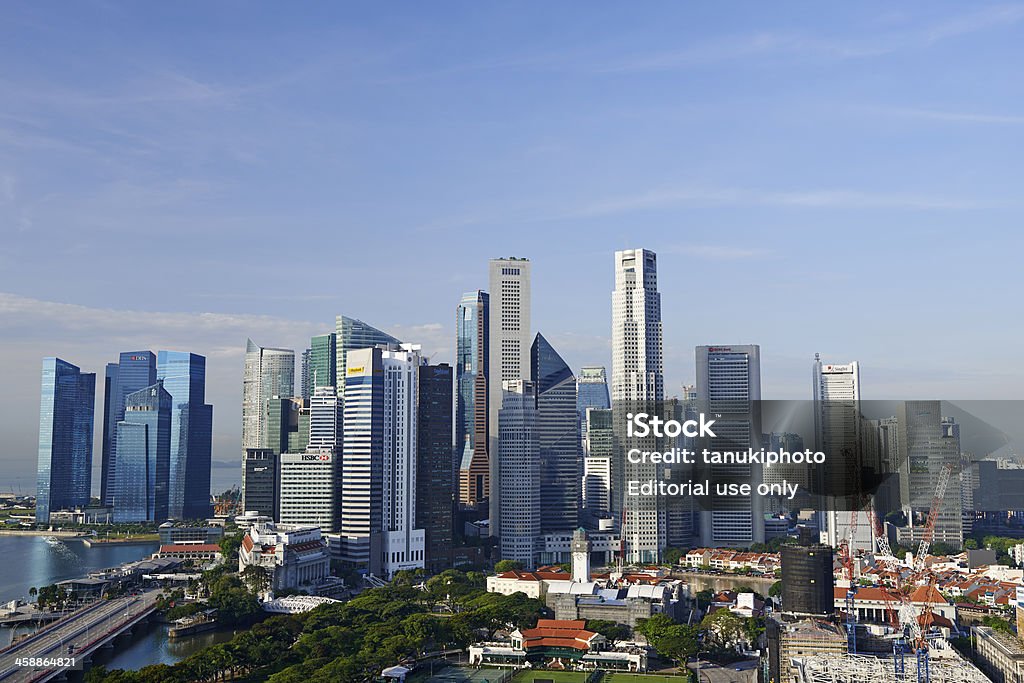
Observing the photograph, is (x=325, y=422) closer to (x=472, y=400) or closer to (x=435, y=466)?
(x=435, y=466)

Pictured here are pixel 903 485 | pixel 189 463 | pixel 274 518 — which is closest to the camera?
pixel 903 485

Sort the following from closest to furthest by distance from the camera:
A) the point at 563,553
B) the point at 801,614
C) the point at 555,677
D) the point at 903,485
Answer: the point at 555,677, the point at 801,614, the point at 903,485, the point at 563,553

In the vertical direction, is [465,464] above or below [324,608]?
above

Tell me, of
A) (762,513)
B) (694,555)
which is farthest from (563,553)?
(762,513)

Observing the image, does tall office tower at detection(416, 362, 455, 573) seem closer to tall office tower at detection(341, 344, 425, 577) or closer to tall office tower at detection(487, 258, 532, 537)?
tall office tower at detection(341, 344, 425, 577)

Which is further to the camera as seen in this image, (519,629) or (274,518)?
(274,518)

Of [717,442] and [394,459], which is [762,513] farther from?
[717,442]
